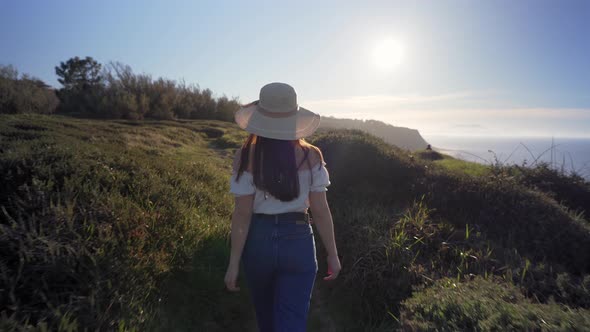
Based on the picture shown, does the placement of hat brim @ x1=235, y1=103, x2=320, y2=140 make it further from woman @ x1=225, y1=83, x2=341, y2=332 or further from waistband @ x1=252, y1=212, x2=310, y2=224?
waistband @ x1=252, y1=212, x2=310, y2=224

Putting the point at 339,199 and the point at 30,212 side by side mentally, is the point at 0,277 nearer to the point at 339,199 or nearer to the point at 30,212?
the point at 30,212

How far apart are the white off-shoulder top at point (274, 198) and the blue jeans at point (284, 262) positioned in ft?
0.17

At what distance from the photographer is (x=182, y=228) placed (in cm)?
378

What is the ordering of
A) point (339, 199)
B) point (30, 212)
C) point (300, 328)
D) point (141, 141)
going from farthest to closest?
point (141, 141), point (339, 199), point (30, 212), point (300, 328)

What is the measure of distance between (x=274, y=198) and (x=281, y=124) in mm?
492

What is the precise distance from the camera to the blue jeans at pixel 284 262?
2.04 meters

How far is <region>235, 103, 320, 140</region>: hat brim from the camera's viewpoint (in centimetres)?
209

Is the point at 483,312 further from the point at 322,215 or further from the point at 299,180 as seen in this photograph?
the point at 299,180

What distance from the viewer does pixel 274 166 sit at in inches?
79.8

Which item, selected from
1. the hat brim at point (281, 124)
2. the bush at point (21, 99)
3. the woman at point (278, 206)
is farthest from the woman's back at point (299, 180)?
the bush at point (21, 99)

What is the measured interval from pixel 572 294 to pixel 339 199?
3518 mm

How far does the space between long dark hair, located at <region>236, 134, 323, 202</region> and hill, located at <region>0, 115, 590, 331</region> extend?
143 cm

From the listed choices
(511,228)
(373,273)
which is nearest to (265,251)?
(373,273)

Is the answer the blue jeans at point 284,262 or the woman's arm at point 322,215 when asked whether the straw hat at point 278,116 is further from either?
the blue jeans at point 284,262
